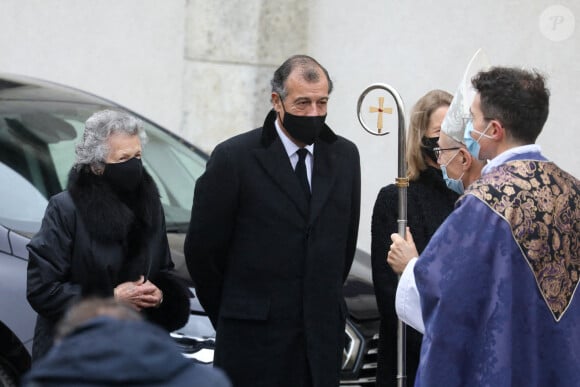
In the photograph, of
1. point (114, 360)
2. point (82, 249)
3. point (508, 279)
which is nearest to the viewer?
point (114, 360)

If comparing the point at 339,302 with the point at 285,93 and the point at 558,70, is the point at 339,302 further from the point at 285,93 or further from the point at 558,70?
the point at 558,70

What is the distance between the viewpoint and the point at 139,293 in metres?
4.33

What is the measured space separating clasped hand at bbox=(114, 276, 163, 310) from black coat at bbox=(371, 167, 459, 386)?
84 centimetres

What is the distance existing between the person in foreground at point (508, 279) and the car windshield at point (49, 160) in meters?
2.53

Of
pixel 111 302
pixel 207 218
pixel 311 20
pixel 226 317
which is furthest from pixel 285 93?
pixel 311 20

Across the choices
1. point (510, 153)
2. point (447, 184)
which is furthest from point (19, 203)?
point (510, 153)

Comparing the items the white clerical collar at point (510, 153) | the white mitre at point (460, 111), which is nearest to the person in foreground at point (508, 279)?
the white clerical collar at point (510, 153)

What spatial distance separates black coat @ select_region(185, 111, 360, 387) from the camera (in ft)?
14.6

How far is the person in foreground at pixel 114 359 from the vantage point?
190 cm

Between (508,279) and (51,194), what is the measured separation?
2989 mm

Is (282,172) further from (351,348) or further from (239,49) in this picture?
(239,49)

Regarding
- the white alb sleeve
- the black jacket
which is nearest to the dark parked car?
the white alb sleeve

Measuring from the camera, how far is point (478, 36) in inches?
364

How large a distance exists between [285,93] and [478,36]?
4.98m
